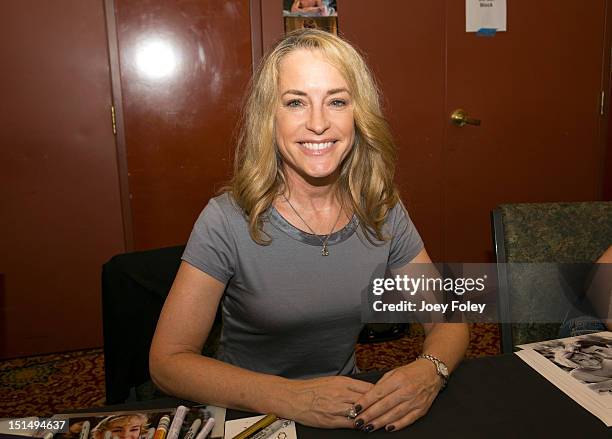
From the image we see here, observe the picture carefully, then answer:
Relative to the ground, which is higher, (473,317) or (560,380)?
(560,380)

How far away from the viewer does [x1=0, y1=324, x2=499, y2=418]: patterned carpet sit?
7.79ft

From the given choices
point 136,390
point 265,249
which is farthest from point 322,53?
point 136,390

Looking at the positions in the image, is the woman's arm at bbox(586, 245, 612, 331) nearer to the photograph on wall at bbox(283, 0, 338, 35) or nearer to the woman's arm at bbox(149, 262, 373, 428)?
the woman's arm at bbox(149, 262, 373, 428)

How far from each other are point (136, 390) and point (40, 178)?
5.51 feet

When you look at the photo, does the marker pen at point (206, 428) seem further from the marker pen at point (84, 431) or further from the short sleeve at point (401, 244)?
the short sleeve at point (401, 244)

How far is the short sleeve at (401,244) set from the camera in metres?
1.33

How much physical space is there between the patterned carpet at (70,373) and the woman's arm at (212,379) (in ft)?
4.91

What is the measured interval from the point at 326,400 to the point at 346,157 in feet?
2.31

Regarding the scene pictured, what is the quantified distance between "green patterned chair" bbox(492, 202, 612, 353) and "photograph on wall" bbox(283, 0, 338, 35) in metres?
1.66

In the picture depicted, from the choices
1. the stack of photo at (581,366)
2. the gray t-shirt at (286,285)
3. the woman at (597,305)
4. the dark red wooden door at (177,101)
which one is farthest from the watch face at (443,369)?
the dark red wooden door at (177,101)

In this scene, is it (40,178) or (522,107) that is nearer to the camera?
(40,178)

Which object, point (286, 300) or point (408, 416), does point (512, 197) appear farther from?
point (408, 416)

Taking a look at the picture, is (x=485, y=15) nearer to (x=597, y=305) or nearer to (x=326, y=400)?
(x=597, y=305)

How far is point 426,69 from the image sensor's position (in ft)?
9.52
